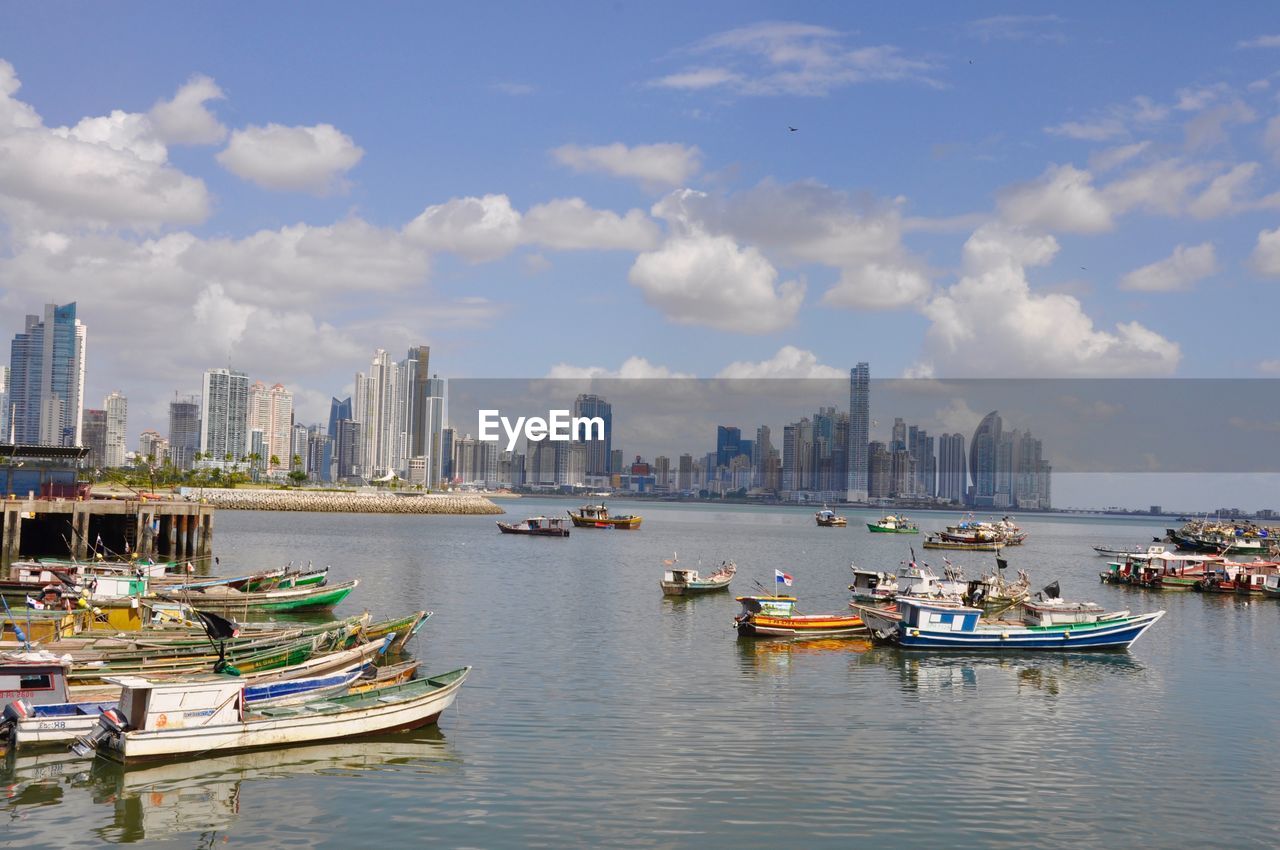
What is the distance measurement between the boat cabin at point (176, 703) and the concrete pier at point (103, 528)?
52.2m

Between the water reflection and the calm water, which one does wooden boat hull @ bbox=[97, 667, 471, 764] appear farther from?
the calm water

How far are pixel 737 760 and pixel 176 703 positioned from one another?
45.6 ft

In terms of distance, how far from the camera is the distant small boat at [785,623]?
48.3 metres

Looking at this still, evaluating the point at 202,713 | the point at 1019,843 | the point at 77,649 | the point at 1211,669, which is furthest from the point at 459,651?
the point at 1211,669

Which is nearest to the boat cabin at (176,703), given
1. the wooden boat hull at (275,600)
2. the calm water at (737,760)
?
the calm water at (737,760)

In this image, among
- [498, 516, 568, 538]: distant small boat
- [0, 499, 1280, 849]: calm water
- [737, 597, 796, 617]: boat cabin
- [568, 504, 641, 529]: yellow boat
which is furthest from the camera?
[568, 504, 641, 529]: yellow boat

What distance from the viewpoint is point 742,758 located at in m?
28.0

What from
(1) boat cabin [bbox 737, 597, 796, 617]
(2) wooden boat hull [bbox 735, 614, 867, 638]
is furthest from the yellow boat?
(2) wooden boat hull [bbox 735, 614, 867, 638]

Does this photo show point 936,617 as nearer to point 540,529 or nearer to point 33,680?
point 33,680

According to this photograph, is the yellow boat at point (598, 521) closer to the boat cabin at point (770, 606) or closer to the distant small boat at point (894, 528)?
the distant small boat at point (894, 528)

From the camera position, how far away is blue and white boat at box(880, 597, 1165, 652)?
46.9 metres

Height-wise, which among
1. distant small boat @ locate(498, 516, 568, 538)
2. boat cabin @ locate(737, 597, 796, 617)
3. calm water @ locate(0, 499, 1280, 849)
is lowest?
calm water @ locate(0, 499, 1280, 849)

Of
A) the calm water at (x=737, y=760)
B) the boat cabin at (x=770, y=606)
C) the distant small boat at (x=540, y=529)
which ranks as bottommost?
the calm water at (x=737, y=760)

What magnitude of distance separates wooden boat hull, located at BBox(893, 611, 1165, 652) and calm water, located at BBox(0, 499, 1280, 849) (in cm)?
83
